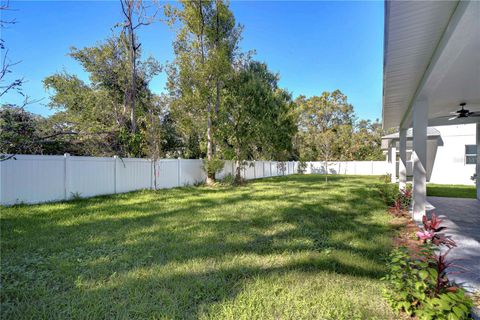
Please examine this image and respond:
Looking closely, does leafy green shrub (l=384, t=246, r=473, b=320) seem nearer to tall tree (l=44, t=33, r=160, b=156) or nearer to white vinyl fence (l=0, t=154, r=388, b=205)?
white vinyl fence (l=0, t=154, r=388, b=205)

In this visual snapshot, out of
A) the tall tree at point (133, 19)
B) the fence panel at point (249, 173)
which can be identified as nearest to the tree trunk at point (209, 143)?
the tall tree at point (133, 19)

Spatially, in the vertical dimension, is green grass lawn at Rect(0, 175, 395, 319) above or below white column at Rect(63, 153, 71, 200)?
below

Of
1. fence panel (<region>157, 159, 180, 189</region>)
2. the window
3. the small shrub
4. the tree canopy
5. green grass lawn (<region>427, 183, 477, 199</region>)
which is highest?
the tree canopy

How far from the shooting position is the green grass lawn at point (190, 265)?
2.37 m

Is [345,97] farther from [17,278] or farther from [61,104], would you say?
[17,278]

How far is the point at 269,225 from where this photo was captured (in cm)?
550

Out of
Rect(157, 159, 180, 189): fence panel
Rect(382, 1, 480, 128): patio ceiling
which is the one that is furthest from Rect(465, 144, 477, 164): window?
Rect(157, 159, 180, 189): fence panel

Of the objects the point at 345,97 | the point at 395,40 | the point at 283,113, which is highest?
the point at 345,97

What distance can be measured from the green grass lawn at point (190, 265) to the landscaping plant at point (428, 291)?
19 cm

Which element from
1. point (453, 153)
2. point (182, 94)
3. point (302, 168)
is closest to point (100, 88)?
point (182, 94)

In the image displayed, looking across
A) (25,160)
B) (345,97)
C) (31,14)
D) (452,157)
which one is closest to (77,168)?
(25,160)

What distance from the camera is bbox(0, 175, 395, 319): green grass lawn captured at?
7.79 feet

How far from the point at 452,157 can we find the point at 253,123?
11386mm

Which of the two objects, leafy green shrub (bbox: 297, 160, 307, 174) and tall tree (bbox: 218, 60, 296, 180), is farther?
leafy green shrub (bbox: 297, 160, 307, 174)
